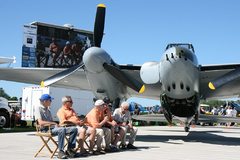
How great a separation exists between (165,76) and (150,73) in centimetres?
119

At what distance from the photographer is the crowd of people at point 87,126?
30.1 feet

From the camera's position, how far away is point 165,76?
13.3 m

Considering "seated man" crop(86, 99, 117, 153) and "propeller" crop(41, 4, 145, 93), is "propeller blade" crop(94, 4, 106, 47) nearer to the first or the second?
"propeller" crop(41, 4, 145, 93)

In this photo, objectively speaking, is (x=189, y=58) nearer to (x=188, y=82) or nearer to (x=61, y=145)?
(x=188, y=82)

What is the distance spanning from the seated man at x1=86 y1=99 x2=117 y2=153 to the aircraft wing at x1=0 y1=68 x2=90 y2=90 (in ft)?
20.9

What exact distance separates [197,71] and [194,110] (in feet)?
6.50

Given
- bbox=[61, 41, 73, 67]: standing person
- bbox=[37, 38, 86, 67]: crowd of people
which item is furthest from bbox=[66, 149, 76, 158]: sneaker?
bbox=[61, 41, 73, 67]: standing person

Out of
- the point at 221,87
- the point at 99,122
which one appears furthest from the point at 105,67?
the point at 221,87

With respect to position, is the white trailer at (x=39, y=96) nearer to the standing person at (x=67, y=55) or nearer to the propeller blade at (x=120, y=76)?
the standing person at (x=67, y=55)

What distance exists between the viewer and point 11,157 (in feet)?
29.5

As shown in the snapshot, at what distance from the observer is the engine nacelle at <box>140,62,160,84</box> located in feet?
46.7

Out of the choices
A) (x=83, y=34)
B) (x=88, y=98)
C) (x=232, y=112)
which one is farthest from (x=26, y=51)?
(x=232, y=112)

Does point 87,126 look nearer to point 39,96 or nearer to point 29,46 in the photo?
point 39,96

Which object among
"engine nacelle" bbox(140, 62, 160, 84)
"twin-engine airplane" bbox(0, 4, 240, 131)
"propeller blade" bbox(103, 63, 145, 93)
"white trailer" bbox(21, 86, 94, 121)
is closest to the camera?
"twin-engine airplane" bbox(0, 4, 240, 131)
